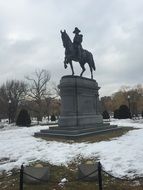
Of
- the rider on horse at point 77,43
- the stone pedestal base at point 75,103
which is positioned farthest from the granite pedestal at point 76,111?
the rider on horse at point 77,43

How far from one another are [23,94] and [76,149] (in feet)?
190

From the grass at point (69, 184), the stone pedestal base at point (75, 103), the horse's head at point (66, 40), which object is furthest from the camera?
the horse's head at point (66, 40)

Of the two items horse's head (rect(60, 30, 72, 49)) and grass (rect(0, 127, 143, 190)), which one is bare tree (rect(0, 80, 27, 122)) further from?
grass (rect(0, 127, 143, 190))

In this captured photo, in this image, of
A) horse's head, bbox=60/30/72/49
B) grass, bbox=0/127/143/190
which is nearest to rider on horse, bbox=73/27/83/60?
horse's head, bbox=60/30/72/49

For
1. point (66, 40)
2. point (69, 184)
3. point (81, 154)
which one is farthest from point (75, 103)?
point (69, 184)

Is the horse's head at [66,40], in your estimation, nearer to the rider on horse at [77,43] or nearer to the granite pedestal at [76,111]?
the rider on horse at [77,43]

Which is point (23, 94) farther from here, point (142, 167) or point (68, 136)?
point (142, 167)

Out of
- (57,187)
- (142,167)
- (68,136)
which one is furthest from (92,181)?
(68,136)

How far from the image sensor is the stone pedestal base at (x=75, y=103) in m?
19.9

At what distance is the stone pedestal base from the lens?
65.2 feet

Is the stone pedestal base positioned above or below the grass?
above

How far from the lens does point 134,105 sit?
8250 centimetres

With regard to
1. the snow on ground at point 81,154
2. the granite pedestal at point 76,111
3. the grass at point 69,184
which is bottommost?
the grass at point 69,184

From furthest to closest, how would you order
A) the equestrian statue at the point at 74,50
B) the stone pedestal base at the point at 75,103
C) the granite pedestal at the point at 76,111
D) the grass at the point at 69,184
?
the equestrian statue at the point at 74,50 < the stone pedestal base at the point at 75,103 < the granite pedestal at the point at 76,111 < the grass at the point at 69,184
